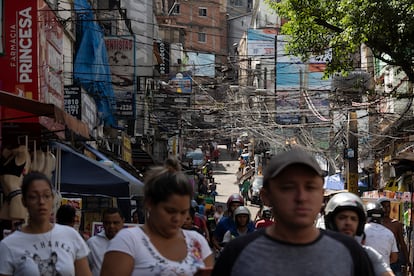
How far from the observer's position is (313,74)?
6069 cm

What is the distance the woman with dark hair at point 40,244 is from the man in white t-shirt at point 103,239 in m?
1.71

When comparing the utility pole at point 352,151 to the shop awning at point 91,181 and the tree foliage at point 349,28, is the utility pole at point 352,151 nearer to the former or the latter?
the tree foliage at point 349,28

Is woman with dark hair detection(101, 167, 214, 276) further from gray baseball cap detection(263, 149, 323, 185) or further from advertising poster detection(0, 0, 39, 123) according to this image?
advertising poster detection(0, 0, 39, 123)

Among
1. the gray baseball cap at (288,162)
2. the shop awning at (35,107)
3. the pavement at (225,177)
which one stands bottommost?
the pavement at (225,177)

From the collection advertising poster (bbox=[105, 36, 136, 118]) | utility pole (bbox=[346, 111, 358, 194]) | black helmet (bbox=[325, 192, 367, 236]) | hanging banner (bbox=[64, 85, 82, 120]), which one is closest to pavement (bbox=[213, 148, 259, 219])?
advertising poster (bbox=[105, 36, 136, 118])

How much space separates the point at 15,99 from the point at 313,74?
52006 mm

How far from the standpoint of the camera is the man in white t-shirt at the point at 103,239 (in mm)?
7605

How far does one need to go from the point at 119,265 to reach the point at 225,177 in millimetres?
61687

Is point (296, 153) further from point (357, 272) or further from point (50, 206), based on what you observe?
point (50, 206)

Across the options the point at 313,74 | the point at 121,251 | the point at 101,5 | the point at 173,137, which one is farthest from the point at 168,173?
the point at 313,74

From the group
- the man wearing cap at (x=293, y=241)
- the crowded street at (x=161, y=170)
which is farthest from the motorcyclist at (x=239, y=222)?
the man wearing cap at (x=293, y=241)

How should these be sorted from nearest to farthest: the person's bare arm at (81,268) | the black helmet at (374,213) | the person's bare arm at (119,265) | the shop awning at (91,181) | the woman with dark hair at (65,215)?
the person's bare arm at (119,265) → the person's bare arm at (81,268) → the woman with dark hair at (65,215) → the black helmet at (374,213) → the shop awning at (91,181)

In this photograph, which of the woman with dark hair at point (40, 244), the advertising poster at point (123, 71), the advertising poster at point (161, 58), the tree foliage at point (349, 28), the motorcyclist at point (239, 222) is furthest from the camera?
the advertising poster at point (161, 58)

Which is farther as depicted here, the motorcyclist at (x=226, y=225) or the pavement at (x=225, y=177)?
the pavement at (x=225, y=177)
